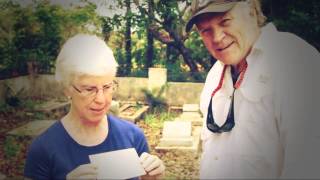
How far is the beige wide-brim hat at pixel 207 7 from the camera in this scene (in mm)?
3803

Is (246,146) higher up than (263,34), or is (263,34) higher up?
(263,34)

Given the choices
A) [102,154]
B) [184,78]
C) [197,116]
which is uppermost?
[184,78]

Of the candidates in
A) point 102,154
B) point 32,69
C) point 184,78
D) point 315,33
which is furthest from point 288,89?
point 32,69

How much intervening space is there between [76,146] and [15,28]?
107 centimetres

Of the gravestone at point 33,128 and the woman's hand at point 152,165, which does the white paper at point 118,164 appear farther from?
the gravestone at point 33,128

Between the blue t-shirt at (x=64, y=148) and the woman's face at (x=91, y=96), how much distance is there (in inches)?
4.9

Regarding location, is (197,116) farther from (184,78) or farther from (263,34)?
(263,34)

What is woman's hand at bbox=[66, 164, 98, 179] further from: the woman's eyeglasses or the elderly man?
the elderly man

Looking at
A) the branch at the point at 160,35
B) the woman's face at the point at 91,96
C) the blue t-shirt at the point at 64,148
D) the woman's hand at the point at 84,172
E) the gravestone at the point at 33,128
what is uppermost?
the branch at the point at 160,35

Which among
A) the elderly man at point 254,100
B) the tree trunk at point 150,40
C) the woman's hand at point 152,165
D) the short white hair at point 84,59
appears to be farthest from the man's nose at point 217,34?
the woman's hand at point 152,165

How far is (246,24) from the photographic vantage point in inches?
150

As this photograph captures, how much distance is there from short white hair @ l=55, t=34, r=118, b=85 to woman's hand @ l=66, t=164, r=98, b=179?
2.12 feet

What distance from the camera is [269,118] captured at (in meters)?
3.79

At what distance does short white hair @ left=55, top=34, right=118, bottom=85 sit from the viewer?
3.76m
